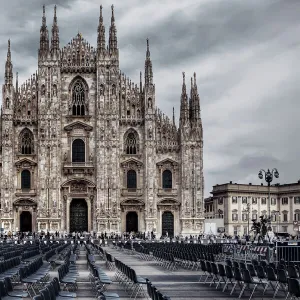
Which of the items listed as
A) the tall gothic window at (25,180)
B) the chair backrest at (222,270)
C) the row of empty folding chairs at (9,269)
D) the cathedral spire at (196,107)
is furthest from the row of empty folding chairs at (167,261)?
the cathedral spire at (196,107)

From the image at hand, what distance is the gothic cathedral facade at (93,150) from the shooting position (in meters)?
79.8

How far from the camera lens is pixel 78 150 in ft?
268

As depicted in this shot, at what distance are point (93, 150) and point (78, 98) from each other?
6.34m

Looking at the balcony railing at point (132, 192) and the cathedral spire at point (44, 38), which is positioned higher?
the cathedral spire at point (44, 38)

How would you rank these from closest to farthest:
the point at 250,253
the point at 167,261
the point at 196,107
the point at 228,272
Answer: the point at 228,272
the point at 167,261
the point at 250,253
the point at 196,107

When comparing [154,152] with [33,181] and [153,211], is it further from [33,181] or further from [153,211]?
[33,181]

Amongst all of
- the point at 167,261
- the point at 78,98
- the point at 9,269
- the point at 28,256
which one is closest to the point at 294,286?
the point at 9,269

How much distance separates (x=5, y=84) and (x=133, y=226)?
21.6 metres

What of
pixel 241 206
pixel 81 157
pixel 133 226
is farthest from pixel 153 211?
pixel 241 206

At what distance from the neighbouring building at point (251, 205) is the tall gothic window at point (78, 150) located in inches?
1554

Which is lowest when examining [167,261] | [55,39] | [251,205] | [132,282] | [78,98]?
[132,282]

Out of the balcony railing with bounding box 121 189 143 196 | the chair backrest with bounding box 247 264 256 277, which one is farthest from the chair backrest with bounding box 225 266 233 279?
the balcony railing with bounding box 121 189 143 196

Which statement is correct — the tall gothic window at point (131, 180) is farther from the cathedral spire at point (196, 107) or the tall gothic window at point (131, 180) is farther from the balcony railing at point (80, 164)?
the cathedral spire at point (196, 107)

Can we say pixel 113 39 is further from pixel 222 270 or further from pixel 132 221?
pixel 222 270
